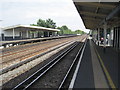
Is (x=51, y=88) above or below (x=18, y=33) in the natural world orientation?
below

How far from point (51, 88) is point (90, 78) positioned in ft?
7.09

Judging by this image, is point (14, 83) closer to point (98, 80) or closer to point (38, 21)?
point (98, 80)

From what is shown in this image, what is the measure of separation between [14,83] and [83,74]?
3615 mm

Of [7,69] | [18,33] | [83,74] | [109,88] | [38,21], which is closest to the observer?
[109,88]

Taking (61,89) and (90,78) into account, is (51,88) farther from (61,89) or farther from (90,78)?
(90,78)

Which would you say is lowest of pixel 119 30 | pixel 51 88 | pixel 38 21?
pixel 51 88

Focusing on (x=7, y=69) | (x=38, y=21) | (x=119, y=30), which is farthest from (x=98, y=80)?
(x=38, y=21)

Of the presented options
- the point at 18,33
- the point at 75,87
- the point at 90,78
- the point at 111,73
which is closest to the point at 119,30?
the point at 111,73

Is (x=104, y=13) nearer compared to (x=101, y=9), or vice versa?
(x=101, y=9)

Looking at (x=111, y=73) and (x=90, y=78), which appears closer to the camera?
(x=90, y=78)

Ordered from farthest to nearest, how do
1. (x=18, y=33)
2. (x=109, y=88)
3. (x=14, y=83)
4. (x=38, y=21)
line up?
(x=38, y=21)
(x=18, y=33)
(x=14, y=83)
(x=109, y=88)

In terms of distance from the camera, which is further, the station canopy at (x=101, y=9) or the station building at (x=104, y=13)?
the station building at (x=104, y=13)

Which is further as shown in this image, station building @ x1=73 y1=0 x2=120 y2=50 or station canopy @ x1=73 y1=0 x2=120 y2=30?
station building @ x1=73 y1=0 x2=120 y2=50

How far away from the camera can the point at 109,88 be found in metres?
6.12
